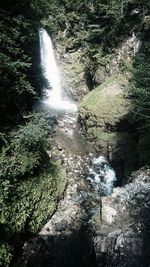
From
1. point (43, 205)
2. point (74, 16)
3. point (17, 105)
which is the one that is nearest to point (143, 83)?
point (17, 105)

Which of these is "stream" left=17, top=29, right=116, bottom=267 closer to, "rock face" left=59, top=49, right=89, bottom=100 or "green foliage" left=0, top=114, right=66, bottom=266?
"green foliage" left=0, top=114, right=66, bottom=266

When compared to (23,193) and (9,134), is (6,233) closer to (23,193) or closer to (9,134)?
(23,193)

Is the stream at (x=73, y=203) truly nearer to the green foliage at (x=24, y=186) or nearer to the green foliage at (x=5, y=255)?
the green foliage at (x=24, y=186)

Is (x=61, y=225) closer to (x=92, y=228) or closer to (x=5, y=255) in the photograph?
(x=92, y=228)

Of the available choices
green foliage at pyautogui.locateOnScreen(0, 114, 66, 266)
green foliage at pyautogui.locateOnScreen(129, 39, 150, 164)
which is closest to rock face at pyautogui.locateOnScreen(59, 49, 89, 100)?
green foliage at pyautogui.locateOnScreen(129, 39, 150, 164)

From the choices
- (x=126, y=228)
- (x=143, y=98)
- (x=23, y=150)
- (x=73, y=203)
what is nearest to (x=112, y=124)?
(x=143, y=98)

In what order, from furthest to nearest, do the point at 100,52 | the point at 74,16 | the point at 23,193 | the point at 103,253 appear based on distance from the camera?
the point at 74,16 → the point at 100,52 → the point at 23,193 → the point at 103,253

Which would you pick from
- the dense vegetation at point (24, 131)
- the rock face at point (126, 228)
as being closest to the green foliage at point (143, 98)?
the dense vegetation at point (24, 131)
